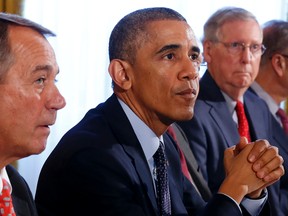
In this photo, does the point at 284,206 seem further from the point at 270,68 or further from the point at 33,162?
the point at 33,162

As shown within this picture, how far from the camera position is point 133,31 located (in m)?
2.27

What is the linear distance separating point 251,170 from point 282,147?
1359 millimetres

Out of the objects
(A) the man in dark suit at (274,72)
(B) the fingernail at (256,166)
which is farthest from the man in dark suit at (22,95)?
(A) the man in dark suit at (274,72)

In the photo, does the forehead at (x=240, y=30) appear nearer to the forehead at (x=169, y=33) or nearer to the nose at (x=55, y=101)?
the forehead at (x=169, y=33)

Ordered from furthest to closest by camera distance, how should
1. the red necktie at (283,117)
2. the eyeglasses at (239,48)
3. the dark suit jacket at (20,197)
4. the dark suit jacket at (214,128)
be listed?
the red necktie at (283,117)
the eyeglasses at (239,48)
the dark suit jacket at (214,128)
the dark suit jacket at (20,197)

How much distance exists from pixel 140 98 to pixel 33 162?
6.55ft

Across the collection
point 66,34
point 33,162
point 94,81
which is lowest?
point 33,162

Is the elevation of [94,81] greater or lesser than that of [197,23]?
lesser

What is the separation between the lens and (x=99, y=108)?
229 centimetres

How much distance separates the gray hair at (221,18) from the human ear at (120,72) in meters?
1.25

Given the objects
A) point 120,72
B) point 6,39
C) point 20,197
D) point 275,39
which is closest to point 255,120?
point 275,39

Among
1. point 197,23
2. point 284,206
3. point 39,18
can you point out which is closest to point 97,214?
point 284,206

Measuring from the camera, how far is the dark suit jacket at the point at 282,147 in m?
3.21

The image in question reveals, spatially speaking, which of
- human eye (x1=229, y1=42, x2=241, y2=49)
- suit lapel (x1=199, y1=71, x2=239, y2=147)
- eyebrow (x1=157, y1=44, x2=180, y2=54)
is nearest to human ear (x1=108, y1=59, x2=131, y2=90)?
eyebrow (x1=157, y1=44, x2=180, y2=54)
